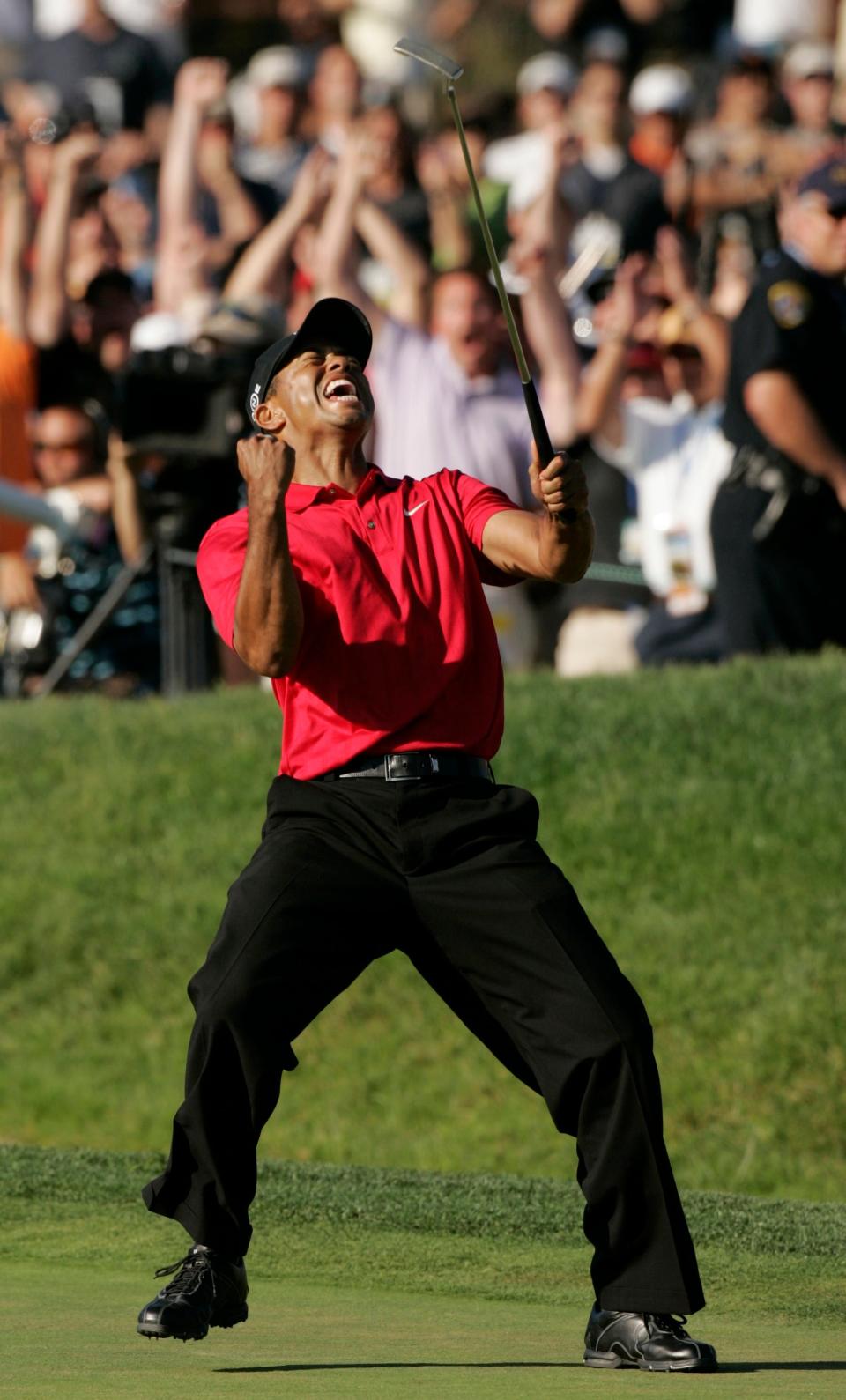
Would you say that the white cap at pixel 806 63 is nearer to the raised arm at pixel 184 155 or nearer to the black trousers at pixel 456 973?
the raised arm at pixel 184 155

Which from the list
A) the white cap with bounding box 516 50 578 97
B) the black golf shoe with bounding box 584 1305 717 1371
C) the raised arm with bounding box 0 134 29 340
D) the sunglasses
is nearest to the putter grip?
the black golf shoe with bounding box 584 1305 717 1371

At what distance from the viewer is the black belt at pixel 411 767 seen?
426cm

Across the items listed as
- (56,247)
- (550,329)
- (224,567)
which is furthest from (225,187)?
(224,567)

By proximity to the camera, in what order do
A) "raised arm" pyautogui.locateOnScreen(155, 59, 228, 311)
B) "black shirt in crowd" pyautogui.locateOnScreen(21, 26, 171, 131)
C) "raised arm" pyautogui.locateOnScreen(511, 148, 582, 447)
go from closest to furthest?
"raised arm" pyautogui.locateOnScreen(511, 148, 582, 447) → "raised arm" pyautogui.locateOnScreen(155, 59, 228, 311) → "black shirt in crowd" pyautogui.locateOnScreen(21, 26, 171, 131)

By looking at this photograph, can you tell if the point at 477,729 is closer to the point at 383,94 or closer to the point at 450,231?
the point at 450,231

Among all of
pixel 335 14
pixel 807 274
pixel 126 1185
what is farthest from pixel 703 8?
pixel 126 1185

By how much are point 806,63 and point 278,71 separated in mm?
3381

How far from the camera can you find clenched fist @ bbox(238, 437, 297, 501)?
4.05 m

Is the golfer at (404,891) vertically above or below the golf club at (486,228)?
below

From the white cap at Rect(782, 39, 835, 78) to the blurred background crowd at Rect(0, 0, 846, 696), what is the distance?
0.03 meters

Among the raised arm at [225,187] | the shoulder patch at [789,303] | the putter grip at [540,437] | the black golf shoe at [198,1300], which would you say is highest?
the raised arm at [225,187]

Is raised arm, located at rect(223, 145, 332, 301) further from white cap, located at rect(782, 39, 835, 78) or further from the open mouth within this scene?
the open mouth

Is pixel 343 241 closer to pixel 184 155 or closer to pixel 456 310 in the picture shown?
pixel 456 310

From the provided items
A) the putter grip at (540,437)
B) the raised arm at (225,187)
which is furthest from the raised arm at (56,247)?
the putter grip at (540,437)
